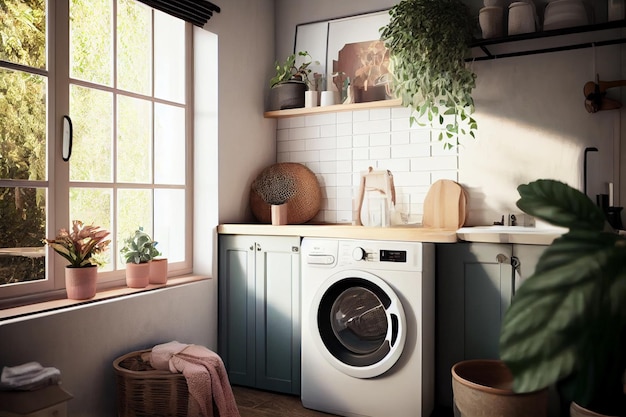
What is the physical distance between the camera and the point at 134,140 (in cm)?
302

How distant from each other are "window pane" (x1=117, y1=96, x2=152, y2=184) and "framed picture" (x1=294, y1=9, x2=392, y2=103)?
3.96ft

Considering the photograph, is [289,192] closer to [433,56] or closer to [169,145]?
[169,145]

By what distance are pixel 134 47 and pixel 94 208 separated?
944 millimetres

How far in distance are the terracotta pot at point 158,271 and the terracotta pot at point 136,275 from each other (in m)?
0.09

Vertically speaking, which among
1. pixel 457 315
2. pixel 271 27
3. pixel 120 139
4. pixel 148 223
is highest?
pixel 271 27

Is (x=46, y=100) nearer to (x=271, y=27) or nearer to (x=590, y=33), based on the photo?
(x=271, y=27)

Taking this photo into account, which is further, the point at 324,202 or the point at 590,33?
the point at 324,202

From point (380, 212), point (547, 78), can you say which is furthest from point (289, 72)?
point (547, 78)

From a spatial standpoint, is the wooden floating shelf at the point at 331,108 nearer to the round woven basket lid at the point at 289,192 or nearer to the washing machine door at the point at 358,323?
the round woven basket lid at the point at 289,192

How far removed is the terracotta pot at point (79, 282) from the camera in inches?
97.3

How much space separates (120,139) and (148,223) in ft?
1.66

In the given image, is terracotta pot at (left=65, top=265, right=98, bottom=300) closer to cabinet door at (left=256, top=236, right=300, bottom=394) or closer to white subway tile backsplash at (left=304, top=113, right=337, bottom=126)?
cabinet door at (left=256, top=236, right=300, bottom=394)

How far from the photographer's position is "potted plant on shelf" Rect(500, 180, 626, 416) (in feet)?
2.20

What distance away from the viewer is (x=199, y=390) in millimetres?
2406
